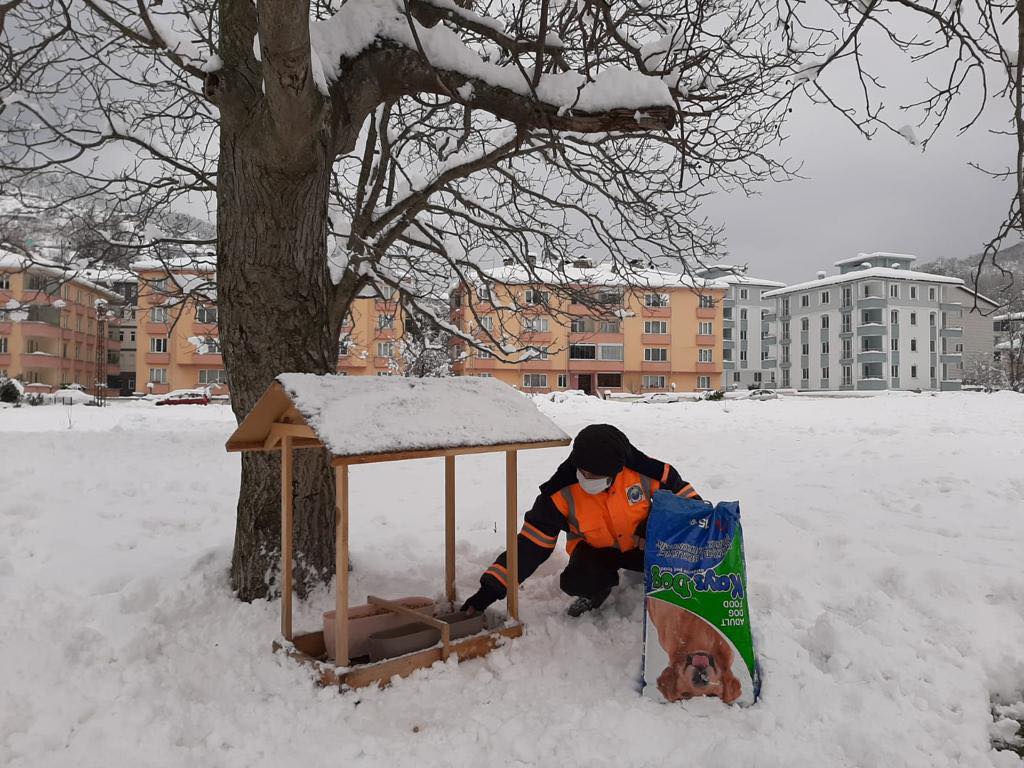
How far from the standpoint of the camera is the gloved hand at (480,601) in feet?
13.8

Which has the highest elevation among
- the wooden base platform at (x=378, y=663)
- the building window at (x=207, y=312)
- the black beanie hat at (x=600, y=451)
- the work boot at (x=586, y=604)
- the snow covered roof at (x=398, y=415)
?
the building window at (x=207, y=312)

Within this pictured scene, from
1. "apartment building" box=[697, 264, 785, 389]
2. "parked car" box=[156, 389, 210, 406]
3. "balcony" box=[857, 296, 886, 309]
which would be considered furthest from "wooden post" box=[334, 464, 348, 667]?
"apartment building" box=[697, 264, 785, 389]

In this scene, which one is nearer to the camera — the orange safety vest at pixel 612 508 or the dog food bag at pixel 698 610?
the dog food bag at pixel 698 610

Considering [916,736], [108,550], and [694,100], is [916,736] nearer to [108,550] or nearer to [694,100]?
[694,100]

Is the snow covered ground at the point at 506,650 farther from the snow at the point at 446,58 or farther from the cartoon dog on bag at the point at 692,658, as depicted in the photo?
the snow at the point at 446,58

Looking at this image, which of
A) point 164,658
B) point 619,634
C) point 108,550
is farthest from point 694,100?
point 108,550

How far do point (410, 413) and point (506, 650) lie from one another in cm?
145

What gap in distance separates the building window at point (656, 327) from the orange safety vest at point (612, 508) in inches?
2049

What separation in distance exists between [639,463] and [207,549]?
331 cm

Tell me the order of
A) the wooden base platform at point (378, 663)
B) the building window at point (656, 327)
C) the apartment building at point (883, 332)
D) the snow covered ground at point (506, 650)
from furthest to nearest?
1. the apartment building at point (883, 332)
2. the building window at point (656, 327)
3. the wooden base platform at point (378, 663)
4. the snow covered ground at point (506, 650)

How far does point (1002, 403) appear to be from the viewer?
17.5 meters

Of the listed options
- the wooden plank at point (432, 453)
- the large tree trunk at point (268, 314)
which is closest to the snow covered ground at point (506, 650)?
the large tree trunk at point (268, 314)

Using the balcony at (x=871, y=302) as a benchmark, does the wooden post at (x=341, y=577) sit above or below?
below

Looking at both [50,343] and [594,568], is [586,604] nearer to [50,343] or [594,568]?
[594,568]
